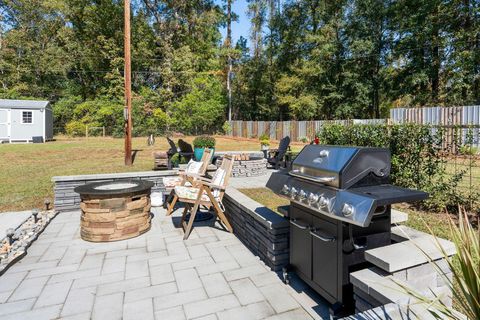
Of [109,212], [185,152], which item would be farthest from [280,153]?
[109,212]

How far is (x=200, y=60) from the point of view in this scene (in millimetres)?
25234

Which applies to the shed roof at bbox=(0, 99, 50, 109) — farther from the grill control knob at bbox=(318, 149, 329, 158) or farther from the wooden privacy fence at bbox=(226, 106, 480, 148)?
the grill control knob at bbox=(318, 149, 329, 158)

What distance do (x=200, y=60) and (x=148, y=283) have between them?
2461 centimetres

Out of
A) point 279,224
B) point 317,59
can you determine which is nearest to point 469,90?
point 317,59

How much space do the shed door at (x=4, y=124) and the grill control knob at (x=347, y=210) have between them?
22.1m

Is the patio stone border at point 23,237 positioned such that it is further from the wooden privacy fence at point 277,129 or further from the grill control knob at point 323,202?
the wooden privacy fence at point 277,129

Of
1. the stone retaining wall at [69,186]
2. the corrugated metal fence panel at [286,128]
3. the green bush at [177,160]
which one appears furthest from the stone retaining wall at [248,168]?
the corrugated metal fence panel at [286,128]

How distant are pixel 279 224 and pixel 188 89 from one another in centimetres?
2272

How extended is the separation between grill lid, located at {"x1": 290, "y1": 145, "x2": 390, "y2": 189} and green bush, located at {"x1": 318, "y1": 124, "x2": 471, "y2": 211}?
8.98 feet

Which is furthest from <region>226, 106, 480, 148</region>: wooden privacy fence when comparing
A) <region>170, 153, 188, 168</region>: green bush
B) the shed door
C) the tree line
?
the shed door

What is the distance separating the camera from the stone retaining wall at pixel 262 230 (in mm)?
2664

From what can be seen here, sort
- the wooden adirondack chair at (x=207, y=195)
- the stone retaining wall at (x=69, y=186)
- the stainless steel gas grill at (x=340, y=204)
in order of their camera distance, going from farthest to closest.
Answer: the stone retaining wall at (x=69, y=186) → the wooden adirondack chair at (x=207, y=195) → the stainless steel gas grill at (x=340, y=204)

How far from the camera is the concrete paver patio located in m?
2.19

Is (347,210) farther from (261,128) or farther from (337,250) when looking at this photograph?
(261,128)
